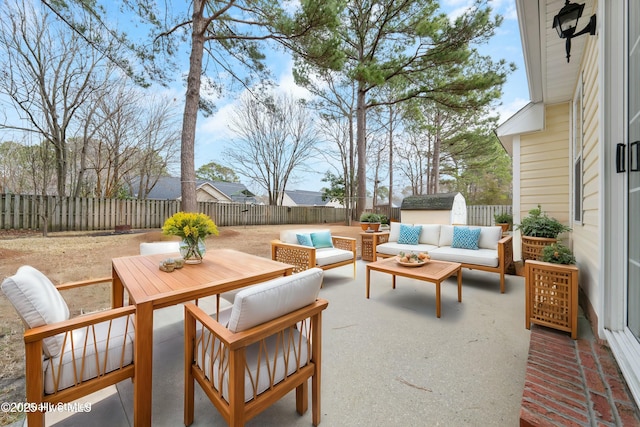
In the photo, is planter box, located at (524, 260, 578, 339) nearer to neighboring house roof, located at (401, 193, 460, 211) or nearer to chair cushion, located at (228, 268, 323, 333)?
chair cushion, located at (228, 268, 323, 333)

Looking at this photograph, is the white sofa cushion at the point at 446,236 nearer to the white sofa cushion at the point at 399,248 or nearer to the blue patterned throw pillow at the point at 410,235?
the white sofa cushion at the point at 399,248

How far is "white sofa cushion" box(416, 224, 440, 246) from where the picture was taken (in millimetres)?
4568

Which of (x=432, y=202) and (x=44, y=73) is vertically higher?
(x=44, y=73)

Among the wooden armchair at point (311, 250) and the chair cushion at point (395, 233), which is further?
the chair cushion at point (395, 233)

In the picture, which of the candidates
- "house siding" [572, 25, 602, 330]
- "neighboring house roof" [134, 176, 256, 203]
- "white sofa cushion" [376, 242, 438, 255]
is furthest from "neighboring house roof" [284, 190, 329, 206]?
"house siding" [572, 25, 602, 330]

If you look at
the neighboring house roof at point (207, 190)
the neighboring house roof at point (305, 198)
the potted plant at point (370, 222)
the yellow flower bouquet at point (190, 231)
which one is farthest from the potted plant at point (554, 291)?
the neighboring house roof at point (305, 198)

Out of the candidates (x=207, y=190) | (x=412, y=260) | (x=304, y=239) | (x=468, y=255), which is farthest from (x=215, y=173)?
(x=468, y=255)

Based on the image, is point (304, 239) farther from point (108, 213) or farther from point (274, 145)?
point (274, 145)

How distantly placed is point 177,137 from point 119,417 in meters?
7.77

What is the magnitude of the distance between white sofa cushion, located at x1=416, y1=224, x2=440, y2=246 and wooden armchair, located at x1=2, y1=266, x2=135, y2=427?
450 centimetres

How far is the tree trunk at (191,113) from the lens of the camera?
178 inches

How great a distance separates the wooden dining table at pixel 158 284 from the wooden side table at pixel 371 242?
3.04 meters

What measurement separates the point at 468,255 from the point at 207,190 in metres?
15.1

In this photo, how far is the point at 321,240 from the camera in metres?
4.20
